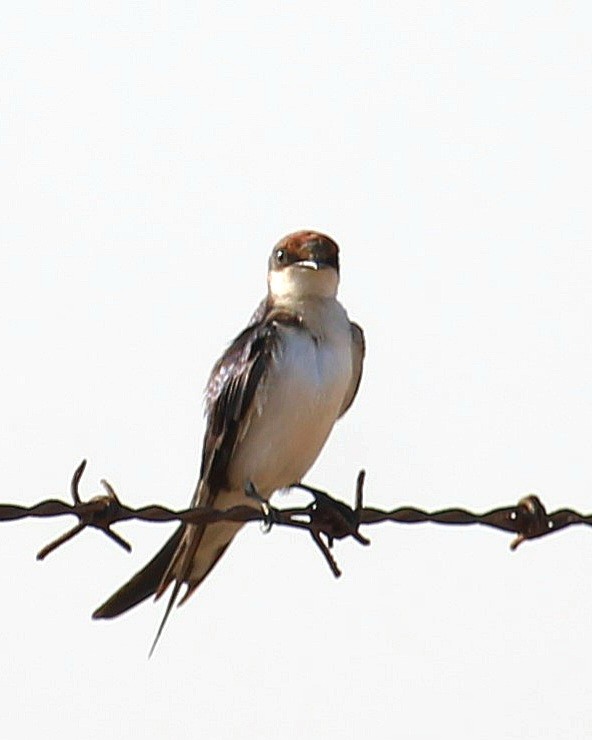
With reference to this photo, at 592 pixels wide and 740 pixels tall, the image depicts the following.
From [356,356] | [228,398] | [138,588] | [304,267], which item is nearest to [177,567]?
[138,588]

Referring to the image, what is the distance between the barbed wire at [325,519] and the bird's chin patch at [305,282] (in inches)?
53.6

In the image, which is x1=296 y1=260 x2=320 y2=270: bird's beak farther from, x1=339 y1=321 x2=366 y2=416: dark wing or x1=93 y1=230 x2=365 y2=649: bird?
x1=339 y1=321 x2=366 y2=416: dark wing

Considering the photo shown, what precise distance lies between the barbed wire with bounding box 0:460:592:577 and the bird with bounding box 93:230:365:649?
2.98 feet

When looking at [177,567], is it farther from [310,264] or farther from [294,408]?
[310,264]

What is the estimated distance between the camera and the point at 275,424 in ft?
24.6

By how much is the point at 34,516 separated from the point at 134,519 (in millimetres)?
351

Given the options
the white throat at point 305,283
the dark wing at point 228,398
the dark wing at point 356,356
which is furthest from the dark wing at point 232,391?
the dark wing at point 356,356

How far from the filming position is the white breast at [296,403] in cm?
742

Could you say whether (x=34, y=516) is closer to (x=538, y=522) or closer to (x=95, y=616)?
(x=538, y=522)

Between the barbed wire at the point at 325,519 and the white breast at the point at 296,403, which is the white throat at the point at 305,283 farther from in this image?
the barbed wire at the point at 325,519

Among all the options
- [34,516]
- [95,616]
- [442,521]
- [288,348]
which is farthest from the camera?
[288,348]

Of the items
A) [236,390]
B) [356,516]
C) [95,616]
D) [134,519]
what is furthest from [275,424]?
[134,519]

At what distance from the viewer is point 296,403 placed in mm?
7422

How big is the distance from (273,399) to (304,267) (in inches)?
23.0
